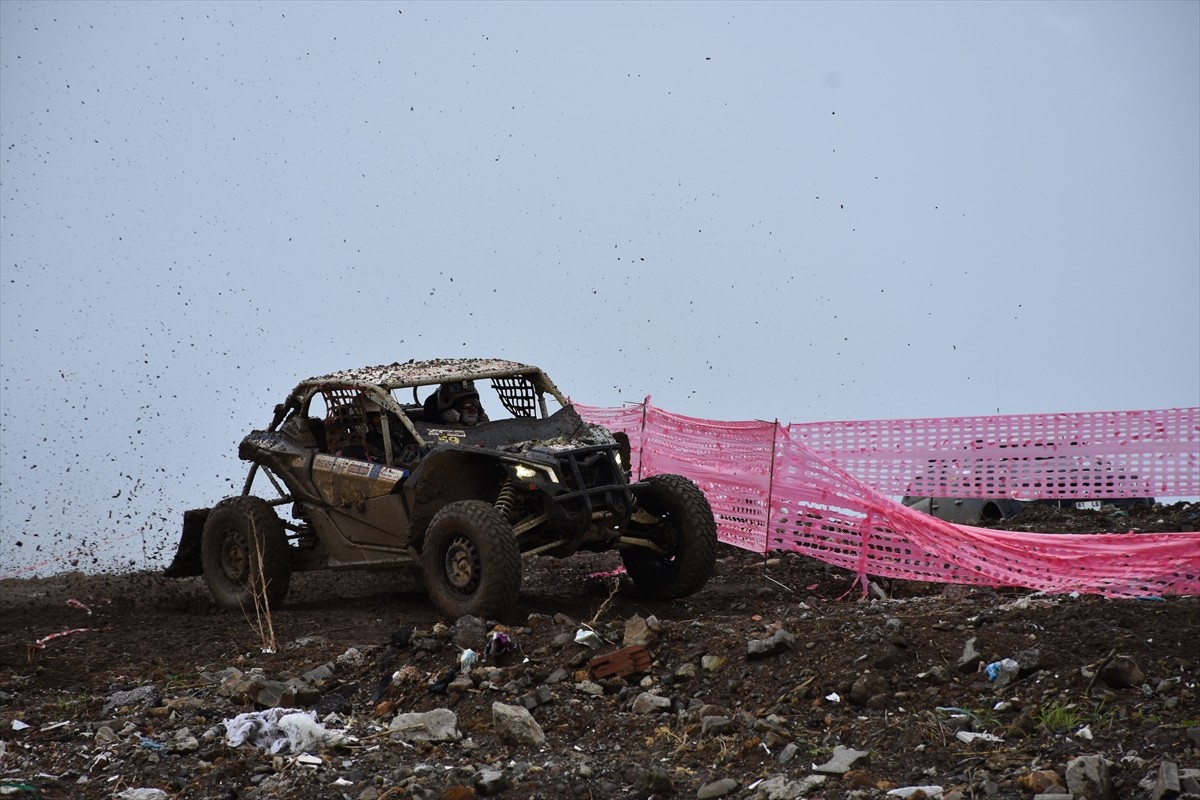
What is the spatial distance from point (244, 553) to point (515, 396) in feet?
8.61

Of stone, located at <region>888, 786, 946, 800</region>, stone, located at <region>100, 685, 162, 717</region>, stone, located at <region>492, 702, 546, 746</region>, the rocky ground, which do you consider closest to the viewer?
stone, located at <region>888, 786, 946, 800</region>

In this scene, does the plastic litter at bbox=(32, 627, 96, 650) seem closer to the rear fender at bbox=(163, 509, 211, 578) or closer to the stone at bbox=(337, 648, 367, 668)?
the rear fender at bbox=(163, 509, 211, 578)

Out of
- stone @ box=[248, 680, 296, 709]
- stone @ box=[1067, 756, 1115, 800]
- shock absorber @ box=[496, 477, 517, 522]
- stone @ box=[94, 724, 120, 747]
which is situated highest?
shock absorber @ box=[496, 477, 517, 522]

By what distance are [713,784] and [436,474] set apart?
474 cm

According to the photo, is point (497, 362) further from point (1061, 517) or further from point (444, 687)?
point (1061, 517)

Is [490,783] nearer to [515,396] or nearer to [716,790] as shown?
[716,790]

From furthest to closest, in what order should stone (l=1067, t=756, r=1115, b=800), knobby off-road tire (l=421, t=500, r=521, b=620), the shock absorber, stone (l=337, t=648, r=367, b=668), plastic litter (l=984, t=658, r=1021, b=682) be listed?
the shock absorber
knobby off-road tire (l=421, t=500, r=521, b=620)
stone (l=337, t=648, r=367, b=668)
plastic litter (l=984, t=658, r=1021, b=682)
stone (l=1067, t=756, r=1115, b=800)

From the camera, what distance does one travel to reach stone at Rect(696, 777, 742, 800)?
19.8 ft

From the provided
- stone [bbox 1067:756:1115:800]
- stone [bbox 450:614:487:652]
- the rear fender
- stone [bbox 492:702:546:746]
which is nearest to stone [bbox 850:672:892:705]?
stone [bbox 1067:756:1115:800]

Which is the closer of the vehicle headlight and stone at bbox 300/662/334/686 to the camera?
stone at bbox 300/662/334/686

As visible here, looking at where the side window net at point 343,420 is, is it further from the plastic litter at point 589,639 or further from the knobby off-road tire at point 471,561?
the plastic litter at point 589,639

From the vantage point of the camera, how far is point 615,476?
10320 millimetres

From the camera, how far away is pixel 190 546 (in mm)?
12086

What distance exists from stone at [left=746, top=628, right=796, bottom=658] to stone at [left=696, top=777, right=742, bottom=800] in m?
1.74
